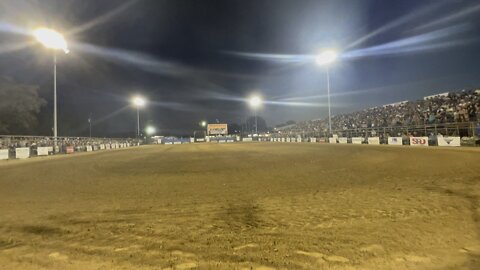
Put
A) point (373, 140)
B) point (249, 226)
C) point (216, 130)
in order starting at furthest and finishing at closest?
1. point (216, 130)
2. point (373, 140)
3. point (249, 226)

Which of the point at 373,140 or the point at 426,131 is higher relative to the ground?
the point at 426,131

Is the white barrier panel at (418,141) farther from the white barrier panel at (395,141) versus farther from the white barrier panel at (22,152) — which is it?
the white barrier panel at (22,152)

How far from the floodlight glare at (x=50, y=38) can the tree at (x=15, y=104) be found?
61.0 ft

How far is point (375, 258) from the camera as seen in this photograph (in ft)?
11.2

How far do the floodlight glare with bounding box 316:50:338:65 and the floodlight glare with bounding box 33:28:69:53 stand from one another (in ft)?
97.1

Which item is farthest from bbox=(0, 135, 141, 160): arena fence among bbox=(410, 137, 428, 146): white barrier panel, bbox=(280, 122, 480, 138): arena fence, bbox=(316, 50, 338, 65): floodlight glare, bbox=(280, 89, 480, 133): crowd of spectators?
bbox=(280, 89, 480, 133): crowd of spectators

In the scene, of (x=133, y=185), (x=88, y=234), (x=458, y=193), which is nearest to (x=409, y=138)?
(x=458, y=193)

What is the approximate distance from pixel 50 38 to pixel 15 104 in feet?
72.4

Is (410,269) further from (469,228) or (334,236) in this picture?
(469,228)

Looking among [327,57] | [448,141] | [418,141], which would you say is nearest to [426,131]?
[418,141]

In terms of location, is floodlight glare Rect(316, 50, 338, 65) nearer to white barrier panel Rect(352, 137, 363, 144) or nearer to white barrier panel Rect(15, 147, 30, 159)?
white barrier panel Rect(352, 137, 363, 144)

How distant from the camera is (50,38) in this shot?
25.7 metres

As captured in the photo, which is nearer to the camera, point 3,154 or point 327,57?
point 3,154

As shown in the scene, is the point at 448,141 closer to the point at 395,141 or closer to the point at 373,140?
the point at 395,141
